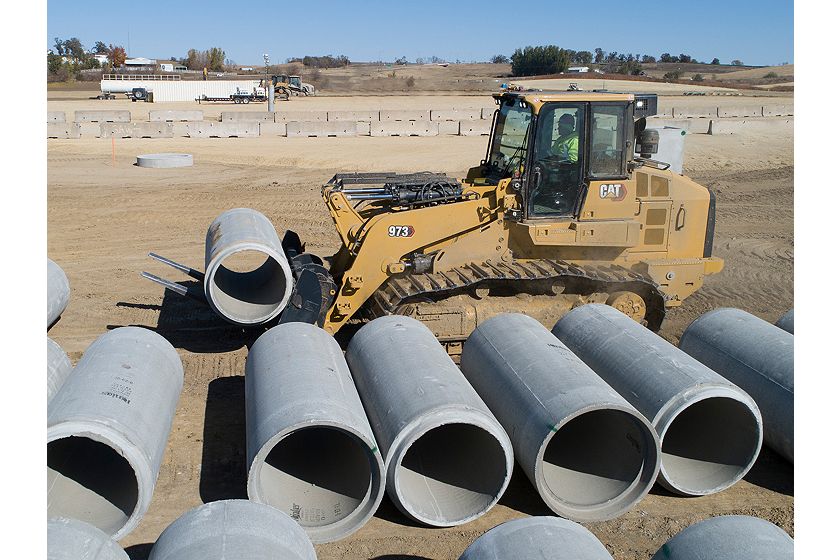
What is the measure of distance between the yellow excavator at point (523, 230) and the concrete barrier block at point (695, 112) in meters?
29.5

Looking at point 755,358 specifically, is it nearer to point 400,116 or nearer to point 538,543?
point 538,543

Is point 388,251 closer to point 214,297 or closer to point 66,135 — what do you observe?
point 214,297

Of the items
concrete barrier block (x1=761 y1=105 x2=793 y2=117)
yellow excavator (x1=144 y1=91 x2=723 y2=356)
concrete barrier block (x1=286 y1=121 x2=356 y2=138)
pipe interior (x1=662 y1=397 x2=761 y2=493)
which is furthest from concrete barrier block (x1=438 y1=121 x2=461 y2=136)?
pipe interior (x1=662 y1=397 x2=761 y2=493)

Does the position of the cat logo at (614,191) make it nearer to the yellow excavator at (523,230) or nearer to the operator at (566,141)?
the yellow excavator at (523,230)

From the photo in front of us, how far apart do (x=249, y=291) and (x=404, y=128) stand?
21033 mm

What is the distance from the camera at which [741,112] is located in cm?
3931

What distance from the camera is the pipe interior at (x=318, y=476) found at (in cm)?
681

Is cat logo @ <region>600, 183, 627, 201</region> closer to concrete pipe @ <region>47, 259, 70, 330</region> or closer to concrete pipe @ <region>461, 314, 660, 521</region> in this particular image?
concrete pipe @ <region>461, 314, 660, 521</region>

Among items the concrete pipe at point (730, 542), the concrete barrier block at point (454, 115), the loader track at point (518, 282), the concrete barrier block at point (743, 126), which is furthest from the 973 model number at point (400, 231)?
the concrete barrier block at point (454, 115)

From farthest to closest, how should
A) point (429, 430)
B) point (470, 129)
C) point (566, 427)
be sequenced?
point (470, 129)
point (566, 427)
point (429, 430)

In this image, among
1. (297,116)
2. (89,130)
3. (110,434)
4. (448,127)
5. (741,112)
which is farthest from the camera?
(741,112)

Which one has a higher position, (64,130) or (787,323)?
(64,130)

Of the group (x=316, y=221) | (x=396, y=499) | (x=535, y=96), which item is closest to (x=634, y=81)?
(x=316, y=221)

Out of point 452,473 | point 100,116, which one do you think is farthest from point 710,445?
point 100,116
